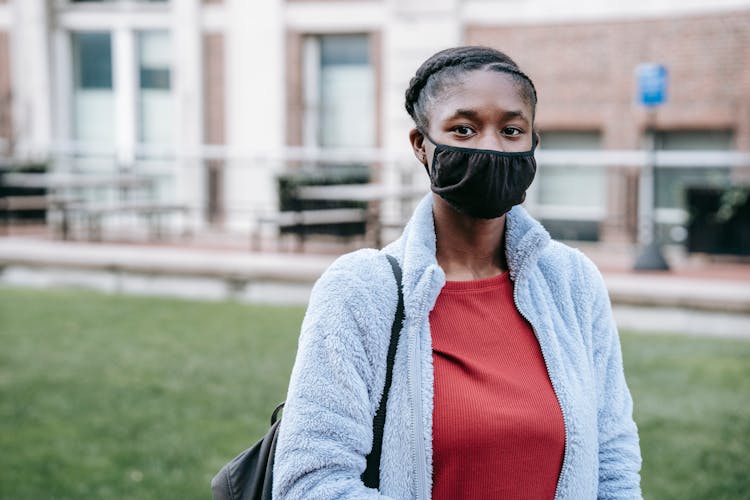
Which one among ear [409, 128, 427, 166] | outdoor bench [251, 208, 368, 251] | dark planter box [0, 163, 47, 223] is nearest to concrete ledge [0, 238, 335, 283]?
outdoor bench [251, 208, 368, 251]

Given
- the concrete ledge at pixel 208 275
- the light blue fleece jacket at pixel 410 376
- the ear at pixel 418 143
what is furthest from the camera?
the concrete ledge at pixel 208 275

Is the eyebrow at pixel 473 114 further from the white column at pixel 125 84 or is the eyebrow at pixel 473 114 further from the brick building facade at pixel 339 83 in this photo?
the white column at pixel 125 84

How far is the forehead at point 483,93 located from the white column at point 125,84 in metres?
15.8

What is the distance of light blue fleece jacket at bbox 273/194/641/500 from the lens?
200 cm

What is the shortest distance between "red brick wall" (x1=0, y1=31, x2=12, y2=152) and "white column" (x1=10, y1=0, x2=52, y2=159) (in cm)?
17

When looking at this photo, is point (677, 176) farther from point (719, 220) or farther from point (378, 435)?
point (378, 435)

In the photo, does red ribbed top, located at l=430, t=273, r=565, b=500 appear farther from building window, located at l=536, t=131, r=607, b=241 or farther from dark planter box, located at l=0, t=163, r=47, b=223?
dark planter box, located at l=0, t=163, r=47, b=223

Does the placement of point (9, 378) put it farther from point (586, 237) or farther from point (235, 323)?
point (586, 237)

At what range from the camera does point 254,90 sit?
1636 centimetres

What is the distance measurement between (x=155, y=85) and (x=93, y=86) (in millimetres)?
1247

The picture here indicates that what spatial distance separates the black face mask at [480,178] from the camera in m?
2.13

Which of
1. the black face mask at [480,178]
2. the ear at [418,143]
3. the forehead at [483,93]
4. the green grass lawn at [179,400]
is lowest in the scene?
the green grass lawn at [179,400]

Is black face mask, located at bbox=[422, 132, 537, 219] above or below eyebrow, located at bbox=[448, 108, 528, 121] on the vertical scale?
below

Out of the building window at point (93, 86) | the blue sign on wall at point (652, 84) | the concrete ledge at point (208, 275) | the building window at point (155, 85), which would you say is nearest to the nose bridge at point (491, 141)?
the concrete ledge at point (208, 275)
